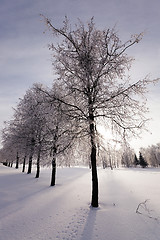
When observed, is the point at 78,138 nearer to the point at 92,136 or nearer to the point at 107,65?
the point at 92,136

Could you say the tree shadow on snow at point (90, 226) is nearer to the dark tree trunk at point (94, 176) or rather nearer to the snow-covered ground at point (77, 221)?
the snow-covered ground at point (77, 221)

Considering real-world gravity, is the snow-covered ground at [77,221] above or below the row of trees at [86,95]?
below

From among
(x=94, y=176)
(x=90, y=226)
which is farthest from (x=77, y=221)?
(x=94, y=176)

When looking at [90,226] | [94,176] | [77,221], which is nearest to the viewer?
[90,226]

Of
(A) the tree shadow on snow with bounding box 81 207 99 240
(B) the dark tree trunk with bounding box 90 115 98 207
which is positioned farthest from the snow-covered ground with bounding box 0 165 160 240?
(B) the dark tree trunk with bounding box 90 115 98 207

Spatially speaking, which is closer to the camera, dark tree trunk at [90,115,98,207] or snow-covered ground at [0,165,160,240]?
snow-covered ground at [0,165,160,240]

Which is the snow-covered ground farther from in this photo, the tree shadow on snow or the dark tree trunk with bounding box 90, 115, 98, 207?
the dark tree trunk with bounding box 90, 115, 98, 207

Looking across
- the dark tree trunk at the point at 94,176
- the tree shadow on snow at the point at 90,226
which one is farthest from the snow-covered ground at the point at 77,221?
the dark tree trunk at the point at 94,176

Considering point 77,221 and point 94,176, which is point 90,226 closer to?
point 77,221

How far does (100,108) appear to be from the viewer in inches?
246

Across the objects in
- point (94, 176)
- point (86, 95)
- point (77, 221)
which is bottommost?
point (77, 221)

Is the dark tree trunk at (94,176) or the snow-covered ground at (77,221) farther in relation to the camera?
the dark tree trunk at (94,176)

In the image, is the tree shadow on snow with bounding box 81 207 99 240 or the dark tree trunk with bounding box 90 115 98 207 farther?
the dark tree trunk with bounding box 90 115 98 207

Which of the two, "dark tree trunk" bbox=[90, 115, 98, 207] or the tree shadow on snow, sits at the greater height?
"dark tree trunk" bbox=[90, 115, 98, 207]
